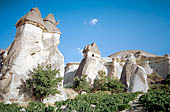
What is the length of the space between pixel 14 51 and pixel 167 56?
2789cm

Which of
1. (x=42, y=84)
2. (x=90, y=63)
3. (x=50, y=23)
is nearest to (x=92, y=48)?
(x=90, y=63)

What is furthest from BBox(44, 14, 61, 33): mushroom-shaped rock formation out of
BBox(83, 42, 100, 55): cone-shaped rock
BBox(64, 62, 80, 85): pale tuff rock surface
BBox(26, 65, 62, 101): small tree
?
BBox(64, 62, 80, 85): pale tuff rock surface

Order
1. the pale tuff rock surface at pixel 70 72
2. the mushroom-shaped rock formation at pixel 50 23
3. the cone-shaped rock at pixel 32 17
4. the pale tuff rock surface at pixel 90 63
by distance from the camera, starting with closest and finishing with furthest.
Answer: the cone-shaped rock at pixel 32 17 < the mushroom-shaped rock formation at pixel 50 23 < the pale tuff rock surface at pixel 90 63 < the pale tuff rock surface at pixel 70 72

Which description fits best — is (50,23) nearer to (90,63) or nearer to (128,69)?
(90,63)

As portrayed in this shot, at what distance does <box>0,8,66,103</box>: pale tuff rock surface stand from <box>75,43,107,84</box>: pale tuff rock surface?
7642 millimetres

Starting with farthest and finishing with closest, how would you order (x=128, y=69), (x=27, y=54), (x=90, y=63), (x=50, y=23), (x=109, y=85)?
(x=90, y=63), (x=128, y=69), (x=109, y=85), (x=50, y=23), (x=27, y=54)

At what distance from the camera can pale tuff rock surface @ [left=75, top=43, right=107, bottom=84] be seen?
21.0 m

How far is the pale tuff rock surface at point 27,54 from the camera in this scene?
1100 cm

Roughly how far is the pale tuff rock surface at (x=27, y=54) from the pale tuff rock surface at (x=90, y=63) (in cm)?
764

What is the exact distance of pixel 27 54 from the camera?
1234 centimetres

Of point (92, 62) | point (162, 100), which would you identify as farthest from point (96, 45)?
point (162, 100)

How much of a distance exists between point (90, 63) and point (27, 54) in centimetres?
1122

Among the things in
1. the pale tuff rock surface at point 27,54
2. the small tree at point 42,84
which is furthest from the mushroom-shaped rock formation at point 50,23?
the small tree at point 42,84

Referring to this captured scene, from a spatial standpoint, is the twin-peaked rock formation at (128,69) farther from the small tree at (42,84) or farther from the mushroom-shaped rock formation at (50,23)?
the mushroom-shaped rock formation at (50,23)
